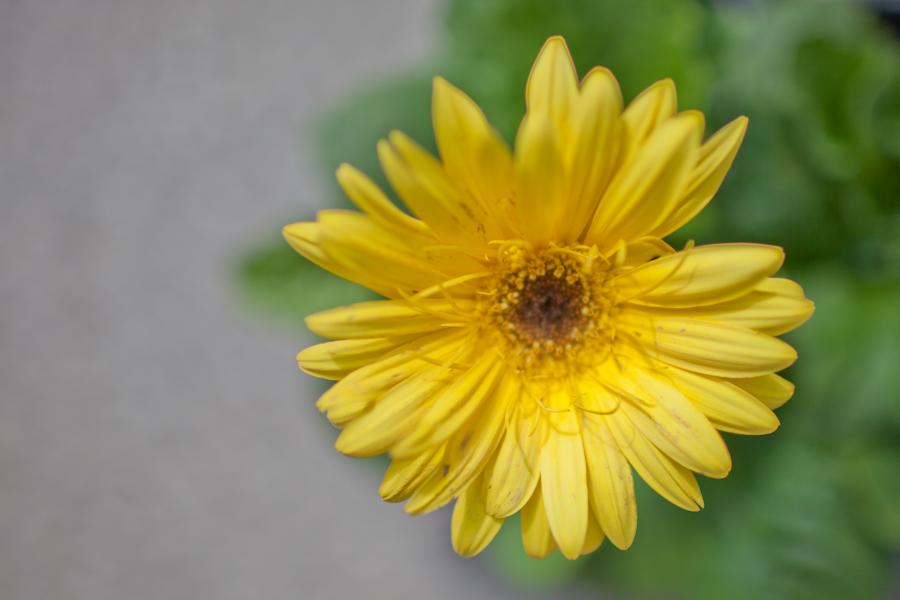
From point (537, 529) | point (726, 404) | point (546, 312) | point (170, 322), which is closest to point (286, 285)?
point (170, 322)

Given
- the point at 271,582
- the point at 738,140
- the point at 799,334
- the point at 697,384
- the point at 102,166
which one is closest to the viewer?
the point at 738,140

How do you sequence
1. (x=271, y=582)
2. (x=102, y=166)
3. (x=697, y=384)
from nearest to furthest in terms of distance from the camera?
(x=697, y=384) → (x=102, y=166) → (x=271, y=582)

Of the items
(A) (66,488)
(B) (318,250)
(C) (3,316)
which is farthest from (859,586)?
(C) (3,316)

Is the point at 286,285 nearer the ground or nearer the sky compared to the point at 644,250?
nearer the sky

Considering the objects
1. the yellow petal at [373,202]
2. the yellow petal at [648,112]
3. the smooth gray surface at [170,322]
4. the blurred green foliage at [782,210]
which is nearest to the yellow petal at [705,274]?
the yellow petal at [648,112]

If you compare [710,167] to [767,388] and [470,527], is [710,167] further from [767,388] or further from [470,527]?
[470,527]

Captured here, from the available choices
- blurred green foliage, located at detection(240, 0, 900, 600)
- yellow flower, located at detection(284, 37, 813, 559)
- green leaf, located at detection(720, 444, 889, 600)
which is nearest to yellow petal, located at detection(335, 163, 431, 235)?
yellow flower, located at detection(284, 37, 813, 559)

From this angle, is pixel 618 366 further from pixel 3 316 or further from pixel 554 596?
pixel 3 316

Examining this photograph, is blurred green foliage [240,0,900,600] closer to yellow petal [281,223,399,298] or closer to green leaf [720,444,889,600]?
green leaf [720,444,889,600]
